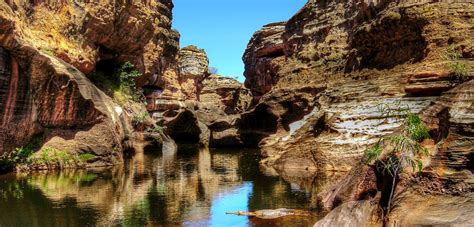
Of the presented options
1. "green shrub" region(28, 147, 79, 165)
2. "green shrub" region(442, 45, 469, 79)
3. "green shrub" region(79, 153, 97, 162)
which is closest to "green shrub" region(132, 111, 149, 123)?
"green shrub" region(79, 153, 97, 162)

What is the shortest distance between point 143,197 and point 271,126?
2633cm

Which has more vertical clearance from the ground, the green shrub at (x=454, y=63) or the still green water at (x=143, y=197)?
the green shrub at (x=454, y=63)

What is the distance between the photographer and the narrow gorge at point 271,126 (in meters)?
12.3

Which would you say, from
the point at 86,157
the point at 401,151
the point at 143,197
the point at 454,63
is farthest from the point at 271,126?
the point at 401,151

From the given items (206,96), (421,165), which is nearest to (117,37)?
(421,165)

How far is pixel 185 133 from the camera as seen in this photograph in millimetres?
60625

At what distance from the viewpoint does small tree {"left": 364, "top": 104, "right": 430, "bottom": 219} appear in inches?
477

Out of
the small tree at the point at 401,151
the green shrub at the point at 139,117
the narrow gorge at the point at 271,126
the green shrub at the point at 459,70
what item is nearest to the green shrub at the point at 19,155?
the narrow gorge at the point at 271,126

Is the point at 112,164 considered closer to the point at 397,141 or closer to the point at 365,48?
the point at 365,48

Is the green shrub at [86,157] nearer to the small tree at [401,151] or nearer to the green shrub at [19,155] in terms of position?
the green shrub at [19,155]

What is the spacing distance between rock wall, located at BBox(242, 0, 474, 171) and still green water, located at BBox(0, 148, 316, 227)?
14.5ft

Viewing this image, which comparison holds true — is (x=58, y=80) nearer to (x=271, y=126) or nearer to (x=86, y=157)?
(x=86, y=157)

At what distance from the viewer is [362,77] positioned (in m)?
32.8

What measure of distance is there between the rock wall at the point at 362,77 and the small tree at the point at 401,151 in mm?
8743
